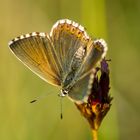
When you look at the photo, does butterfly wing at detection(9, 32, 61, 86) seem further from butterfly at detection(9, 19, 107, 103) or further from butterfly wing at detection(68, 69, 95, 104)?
butterfly wing at detection(68, 69, 95, 104)

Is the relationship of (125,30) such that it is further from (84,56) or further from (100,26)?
(84,56)

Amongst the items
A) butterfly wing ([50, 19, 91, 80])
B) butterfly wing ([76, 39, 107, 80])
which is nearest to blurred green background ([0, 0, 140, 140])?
butterfly wing ([50, 19, 91, 80])

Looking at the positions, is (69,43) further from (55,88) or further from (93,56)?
(55,88)

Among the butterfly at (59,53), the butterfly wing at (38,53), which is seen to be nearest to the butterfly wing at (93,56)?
the butterfly at (59,53)

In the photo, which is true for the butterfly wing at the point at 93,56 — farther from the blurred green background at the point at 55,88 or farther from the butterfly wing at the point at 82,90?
the blurred green background at the point at 55,88

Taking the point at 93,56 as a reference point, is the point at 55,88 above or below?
below

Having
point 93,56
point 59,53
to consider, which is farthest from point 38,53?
point 93,56
